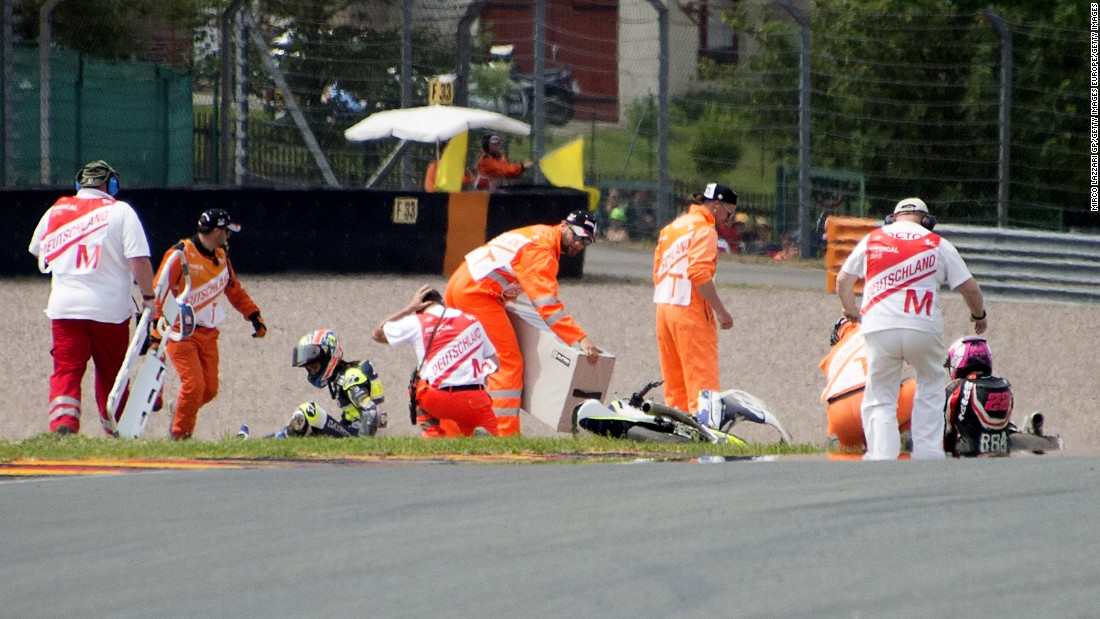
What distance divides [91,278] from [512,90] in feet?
35.3

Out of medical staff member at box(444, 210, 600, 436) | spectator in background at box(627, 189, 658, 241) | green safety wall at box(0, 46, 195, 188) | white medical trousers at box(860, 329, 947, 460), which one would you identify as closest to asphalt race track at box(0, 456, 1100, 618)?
white medical trousers at box(860, 329, 947, 460)

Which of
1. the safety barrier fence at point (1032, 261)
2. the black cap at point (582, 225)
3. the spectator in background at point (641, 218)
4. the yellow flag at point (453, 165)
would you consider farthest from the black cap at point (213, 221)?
the spectator in background at point (641, 218)

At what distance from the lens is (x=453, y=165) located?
1712 cm

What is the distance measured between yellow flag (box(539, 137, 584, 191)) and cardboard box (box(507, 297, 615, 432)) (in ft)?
24.5

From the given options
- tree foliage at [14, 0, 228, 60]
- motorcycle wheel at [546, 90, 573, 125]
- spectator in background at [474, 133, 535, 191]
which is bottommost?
spectator in background at [474, 133, 535, 191]

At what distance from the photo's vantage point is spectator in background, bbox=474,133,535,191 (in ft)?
56.5

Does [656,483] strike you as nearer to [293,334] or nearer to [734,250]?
[293,334]

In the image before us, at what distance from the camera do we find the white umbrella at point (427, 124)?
674 inches

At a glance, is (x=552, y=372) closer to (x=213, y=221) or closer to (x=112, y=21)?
(x=213, y=221)

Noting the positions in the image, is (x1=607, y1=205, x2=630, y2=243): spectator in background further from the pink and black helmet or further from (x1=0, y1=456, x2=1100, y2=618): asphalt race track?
(x1=0, y1=456, x2=1100, y2=618): asphalt race track

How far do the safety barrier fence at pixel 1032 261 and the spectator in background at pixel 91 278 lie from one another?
869 centimetres

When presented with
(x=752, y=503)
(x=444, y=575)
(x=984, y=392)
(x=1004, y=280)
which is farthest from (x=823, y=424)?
(x=444, y=575)

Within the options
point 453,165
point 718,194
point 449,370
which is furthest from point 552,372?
point 453,165

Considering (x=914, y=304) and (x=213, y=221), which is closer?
(x=914, y=304)
